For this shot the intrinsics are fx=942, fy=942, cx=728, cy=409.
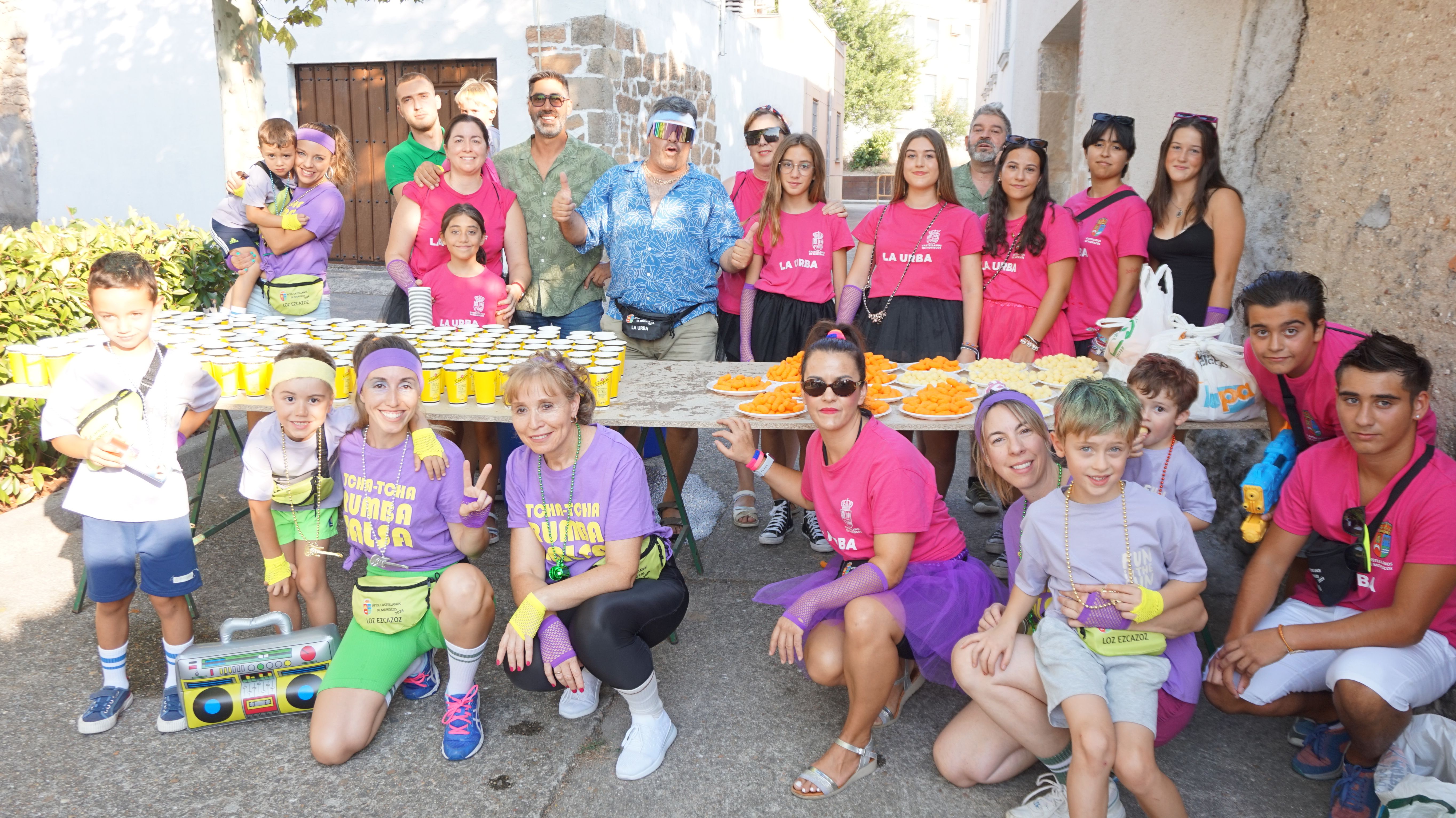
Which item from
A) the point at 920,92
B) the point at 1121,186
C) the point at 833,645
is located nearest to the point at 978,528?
the point at 1121,186

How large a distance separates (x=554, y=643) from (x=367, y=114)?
926 cm

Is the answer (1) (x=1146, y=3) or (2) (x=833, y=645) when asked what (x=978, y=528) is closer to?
(2) (x=833, y=645)

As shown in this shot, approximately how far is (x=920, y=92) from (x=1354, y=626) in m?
47.3

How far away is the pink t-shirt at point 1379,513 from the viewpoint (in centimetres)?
253

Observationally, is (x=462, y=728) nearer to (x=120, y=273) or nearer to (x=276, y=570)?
(x=276, y=570)

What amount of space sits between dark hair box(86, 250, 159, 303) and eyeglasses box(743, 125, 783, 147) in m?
2.88

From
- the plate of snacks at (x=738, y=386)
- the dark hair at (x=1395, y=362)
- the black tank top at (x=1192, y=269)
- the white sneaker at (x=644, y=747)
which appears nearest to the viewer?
the dark hair at (x=1395, y=362)

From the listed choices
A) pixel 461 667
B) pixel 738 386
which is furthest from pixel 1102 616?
pixel 461 667

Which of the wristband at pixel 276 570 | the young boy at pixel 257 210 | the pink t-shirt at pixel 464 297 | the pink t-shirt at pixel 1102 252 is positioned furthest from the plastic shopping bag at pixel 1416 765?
the young boy at pixel 257 210

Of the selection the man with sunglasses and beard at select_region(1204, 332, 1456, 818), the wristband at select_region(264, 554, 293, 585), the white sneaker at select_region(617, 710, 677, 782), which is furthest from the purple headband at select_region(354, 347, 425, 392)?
the man with sunglasses and beard at select_region(1204, 332, 1456, 818)

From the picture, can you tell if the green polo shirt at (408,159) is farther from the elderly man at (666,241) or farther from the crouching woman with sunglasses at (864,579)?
the crouching woman with sunglasses at (864,579)

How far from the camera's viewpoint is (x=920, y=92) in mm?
46406

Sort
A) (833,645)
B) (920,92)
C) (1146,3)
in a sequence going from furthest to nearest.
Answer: (920,92), (1146,3), (833,645)

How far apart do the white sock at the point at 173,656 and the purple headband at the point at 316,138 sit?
266 centimetres
